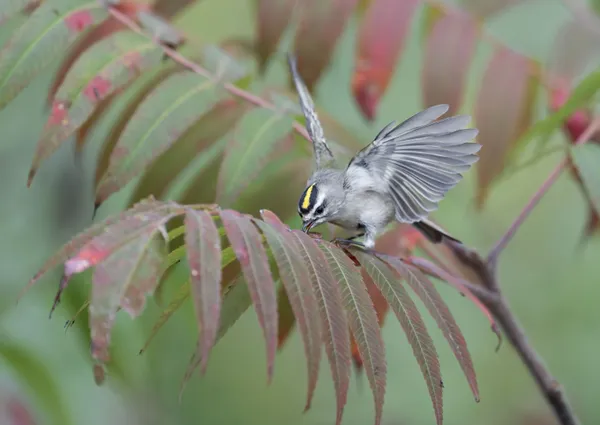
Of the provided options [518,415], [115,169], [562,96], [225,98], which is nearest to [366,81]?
[225,98]

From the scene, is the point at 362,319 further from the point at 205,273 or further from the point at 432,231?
the point at 432,231

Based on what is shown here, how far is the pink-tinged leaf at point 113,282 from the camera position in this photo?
1.27 metres

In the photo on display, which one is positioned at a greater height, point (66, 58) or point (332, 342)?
point (66, 58)

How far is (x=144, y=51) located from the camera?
97.3 inches

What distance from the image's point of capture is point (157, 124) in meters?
2.25

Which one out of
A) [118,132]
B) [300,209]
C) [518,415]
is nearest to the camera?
[300,209]

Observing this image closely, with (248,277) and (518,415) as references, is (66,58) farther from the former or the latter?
(518,415)

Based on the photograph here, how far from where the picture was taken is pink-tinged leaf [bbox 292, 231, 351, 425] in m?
1.44

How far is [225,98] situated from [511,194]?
13.5ft

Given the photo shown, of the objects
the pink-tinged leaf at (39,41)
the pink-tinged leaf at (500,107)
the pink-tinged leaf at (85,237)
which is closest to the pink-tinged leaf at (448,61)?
the pink-tinged leaf at (500,107)

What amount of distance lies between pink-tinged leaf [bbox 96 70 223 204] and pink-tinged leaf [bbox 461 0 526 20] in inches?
46.4

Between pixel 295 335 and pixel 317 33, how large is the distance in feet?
11.1

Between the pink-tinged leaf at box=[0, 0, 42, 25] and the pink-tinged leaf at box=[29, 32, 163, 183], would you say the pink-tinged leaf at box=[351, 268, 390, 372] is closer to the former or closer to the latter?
the pink-tinged leaf at box=[29, 32, 163, 183]

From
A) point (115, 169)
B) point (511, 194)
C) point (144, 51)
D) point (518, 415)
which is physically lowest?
point (518, 415)
